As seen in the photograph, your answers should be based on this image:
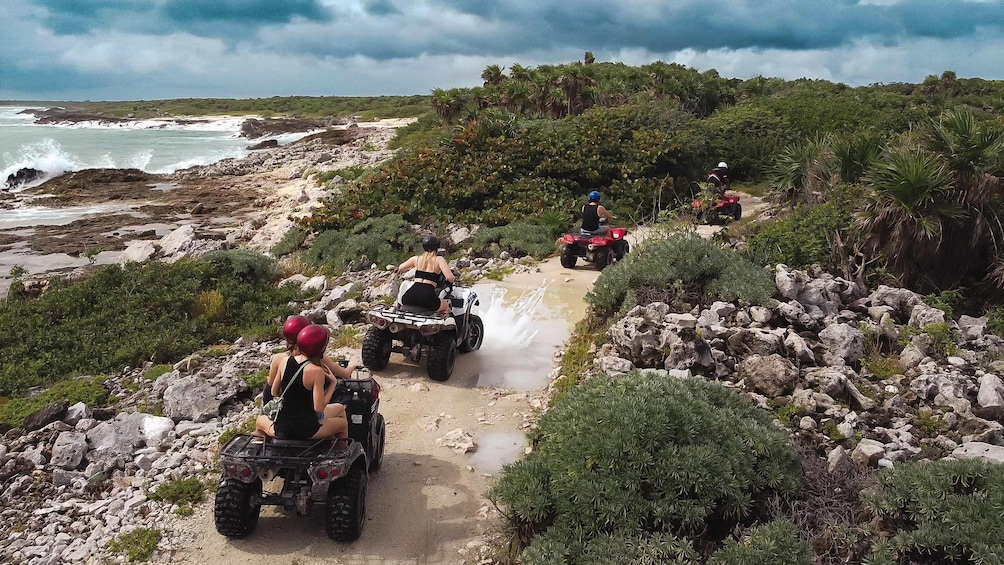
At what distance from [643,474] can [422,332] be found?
4.00 m

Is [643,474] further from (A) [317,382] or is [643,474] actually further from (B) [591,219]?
(B) [591,219]

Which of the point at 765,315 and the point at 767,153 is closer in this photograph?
the point at 765,315

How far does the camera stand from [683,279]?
9602mm

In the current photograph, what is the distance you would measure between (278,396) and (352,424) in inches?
34.8

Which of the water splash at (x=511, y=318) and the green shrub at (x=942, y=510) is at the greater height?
the green shrub at (x=942, y=510)

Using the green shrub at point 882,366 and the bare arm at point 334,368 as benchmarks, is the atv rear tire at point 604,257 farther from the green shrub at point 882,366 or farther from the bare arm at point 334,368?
the bare arm at point 334,368

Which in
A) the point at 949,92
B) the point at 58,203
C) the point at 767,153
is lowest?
the point at 58,203

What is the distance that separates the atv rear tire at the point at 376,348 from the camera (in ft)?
28.0

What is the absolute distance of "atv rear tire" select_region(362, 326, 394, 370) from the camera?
855 cm

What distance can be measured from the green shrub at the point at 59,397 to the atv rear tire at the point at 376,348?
3352 millimetres

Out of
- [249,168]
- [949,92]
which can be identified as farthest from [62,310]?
[949,92]

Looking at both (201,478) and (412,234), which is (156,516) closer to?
(201,478)

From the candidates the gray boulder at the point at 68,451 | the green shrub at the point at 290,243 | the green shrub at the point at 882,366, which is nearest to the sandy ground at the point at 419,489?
the gray boulder at the point at 68,451

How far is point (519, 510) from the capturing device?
4855 millimetres
